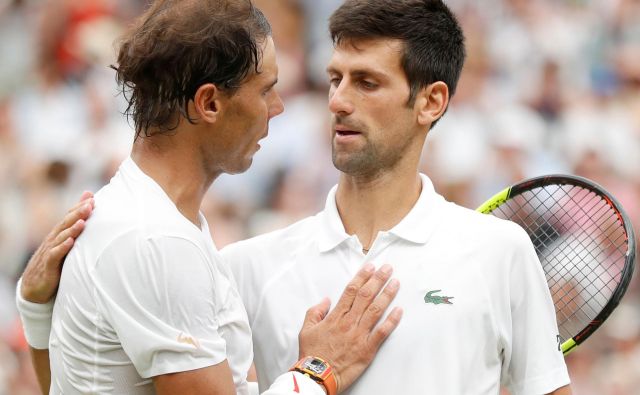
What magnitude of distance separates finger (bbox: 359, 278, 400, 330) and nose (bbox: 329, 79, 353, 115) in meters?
0.53

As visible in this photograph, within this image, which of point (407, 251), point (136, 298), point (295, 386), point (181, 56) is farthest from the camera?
point (407, 251)

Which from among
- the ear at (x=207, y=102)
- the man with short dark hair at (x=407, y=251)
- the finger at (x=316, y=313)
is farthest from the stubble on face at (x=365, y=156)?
the ear at (x=207, y=102)

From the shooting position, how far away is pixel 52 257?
3.14 meters

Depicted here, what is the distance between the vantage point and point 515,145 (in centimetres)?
791

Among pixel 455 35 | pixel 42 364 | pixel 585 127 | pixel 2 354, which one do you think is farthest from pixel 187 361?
pixel 585 127

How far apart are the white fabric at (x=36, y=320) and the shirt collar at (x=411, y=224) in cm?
82

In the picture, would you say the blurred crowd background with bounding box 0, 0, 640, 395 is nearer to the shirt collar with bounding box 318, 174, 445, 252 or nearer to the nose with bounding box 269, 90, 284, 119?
the shirt collar with bounding box 318, 174, 445, 252

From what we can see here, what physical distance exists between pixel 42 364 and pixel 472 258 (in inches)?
50.7

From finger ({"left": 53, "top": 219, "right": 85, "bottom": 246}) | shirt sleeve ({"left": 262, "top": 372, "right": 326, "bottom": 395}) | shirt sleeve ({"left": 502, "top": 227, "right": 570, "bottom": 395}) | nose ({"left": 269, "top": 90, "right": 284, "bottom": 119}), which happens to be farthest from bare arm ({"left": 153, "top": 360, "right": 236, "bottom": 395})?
shirt sleeve ({"left": 502, "top": 227, "right": 570, "bottom": 395})

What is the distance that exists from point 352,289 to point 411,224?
28 centimetres

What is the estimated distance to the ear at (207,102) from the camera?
309 cm

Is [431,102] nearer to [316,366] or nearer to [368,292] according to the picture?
[368,292]

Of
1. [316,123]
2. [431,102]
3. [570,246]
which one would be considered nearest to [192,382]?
[431,102]

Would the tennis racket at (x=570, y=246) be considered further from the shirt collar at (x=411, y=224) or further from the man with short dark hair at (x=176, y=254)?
the man with short dark hair at (x=176, y=254)
